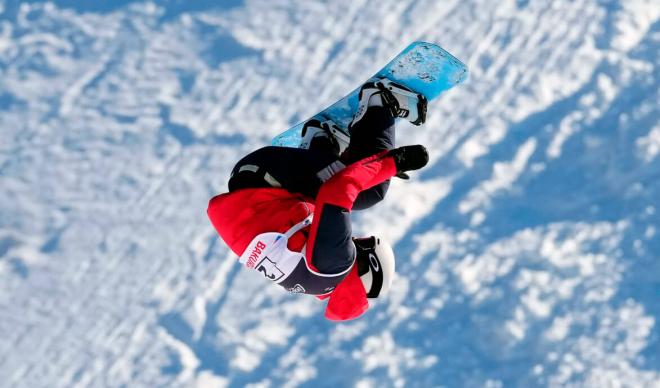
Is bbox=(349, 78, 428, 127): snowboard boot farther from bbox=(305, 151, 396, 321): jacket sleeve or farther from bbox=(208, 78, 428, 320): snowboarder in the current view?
bbox=(305, 151, 396, 321): jacket sleeve

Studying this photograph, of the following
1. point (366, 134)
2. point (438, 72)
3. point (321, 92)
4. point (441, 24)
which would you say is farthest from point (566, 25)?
point (366, 134)

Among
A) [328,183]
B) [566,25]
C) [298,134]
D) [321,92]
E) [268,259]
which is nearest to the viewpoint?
[328,183]

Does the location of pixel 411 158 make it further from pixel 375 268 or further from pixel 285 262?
pixel 285 262

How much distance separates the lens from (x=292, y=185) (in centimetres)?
499

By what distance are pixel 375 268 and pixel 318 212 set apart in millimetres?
866

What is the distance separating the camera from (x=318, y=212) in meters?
4.52

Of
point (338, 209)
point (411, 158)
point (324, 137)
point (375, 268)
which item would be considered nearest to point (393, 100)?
point (324, 137)

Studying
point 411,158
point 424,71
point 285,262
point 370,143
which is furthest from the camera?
point 424,71

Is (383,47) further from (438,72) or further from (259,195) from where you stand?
(259,195)

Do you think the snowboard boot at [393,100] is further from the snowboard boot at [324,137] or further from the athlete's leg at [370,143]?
the snowboard boot at [324,137]

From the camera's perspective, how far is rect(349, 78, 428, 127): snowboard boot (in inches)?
221

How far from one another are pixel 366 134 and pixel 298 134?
1512 mm

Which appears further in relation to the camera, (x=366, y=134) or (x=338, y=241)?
(x=366, y=134)

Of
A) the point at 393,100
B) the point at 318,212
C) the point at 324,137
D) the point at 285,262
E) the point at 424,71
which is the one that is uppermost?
the point at 424,71
